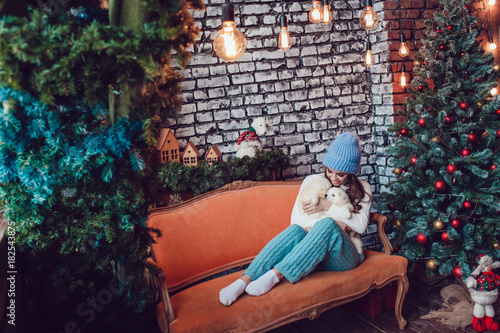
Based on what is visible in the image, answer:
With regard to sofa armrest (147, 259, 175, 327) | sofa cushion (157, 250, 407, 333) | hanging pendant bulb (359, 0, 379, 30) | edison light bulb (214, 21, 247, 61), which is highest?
hanging pendant bulb (359, 0, 379, 30)

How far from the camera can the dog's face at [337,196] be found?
2549 mm

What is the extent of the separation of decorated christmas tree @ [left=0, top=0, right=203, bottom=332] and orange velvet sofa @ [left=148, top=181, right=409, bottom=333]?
486 millimetres

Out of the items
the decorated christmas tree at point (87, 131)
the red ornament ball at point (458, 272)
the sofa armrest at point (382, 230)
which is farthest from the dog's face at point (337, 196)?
the decorated christmas tree at point (87, 131)

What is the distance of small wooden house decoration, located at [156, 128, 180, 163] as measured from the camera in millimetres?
2994

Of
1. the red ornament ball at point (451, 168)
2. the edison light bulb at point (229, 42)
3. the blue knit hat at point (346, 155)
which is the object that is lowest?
the red ornament ball at point (451, 168)

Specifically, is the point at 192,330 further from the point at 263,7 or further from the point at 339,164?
the point at 263,7

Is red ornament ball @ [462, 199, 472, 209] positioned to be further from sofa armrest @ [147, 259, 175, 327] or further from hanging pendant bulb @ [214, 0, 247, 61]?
sofa armrest @ [147, 259, 175, 327]

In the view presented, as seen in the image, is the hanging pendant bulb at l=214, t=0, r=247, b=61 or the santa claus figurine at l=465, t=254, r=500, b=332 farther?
the santa claus figurine at l=465, t=254, r=500, b=332

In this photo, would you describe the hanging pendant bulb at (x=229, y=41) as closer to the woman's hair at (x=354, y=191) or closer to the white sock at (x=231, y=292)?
the woman's hair at (x=354, y=191)

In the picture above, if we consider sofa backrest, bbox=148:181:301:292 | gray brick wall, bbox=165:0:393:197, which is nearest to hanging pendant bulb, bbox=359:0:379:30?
gray brick wall, bbox=165:0:393:197

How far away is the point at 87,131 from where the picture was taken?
4.39 ft

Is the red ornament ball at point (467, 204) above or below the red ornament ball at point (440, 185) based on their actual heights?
below

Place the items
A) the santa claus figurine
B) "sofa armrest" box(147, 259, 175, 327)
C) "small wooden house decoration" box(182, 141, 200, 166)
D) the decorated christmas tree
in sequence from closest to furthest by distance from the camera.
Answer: the decorated christmas tree → "sofa armrest" box(147, 259, 175, 327) → the santa claus figurine → "small wooden house decoration" box(182, 141, 200, 166)

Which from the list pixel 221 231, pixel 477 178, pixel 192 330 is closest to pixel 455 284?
pixel 477 178
